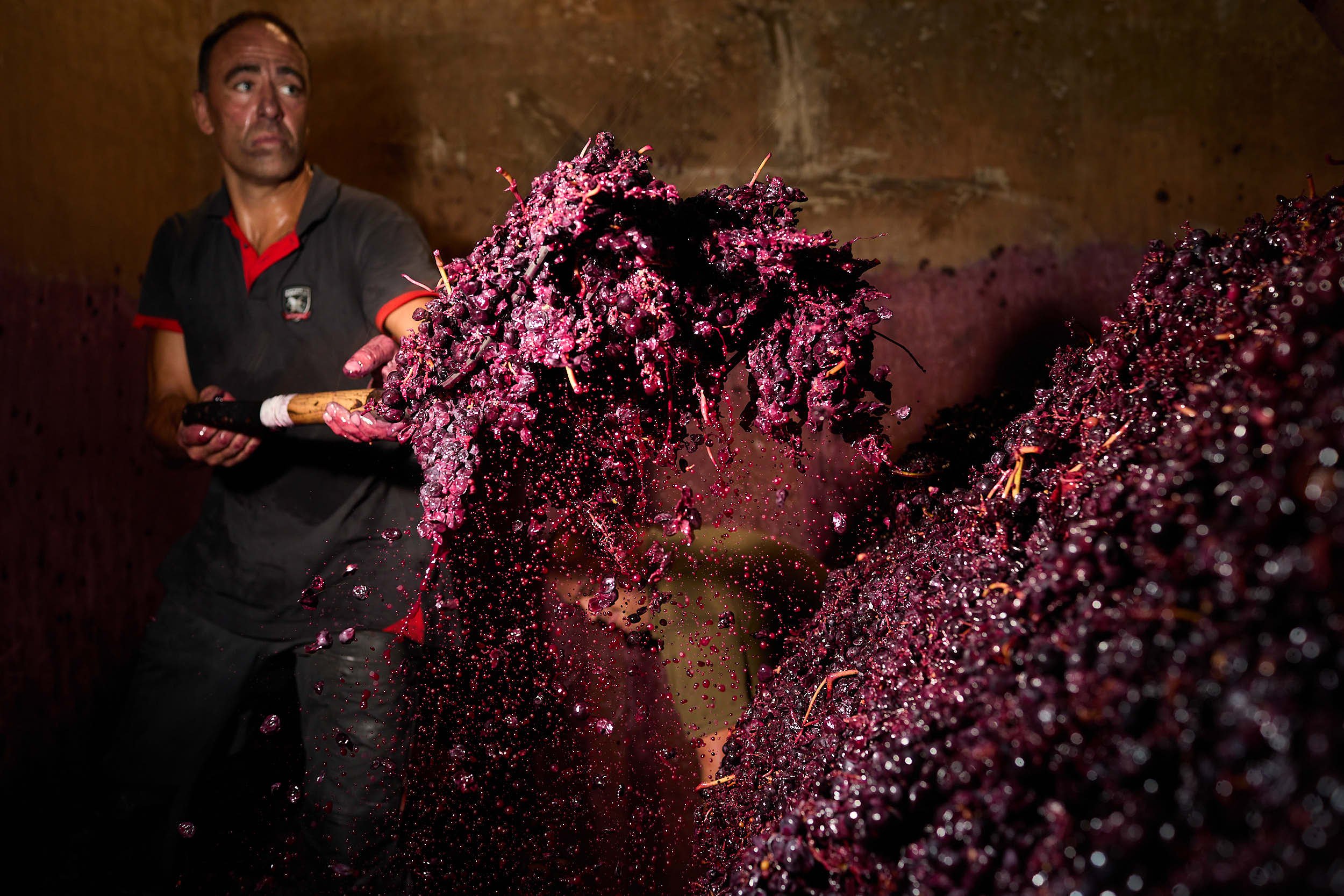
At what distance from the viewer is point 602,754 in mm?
1144

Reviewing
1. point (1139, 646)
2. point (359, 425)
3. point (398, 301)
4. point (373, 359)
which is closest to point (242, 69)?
point (398, 301)

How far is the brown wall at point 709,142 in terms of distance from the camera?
5.58 feet

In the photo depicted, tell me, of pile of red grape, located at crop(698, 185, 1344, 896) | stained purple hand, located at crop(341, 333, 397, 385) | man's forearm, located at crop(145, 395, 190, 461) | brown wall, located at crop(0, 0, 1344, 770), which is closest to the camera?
pile of red grape, located at crop(698, 185, 1344, 896)

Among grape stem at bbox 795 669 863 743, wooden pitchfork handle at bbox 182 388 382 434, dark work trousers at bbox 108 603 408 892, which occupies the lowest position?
dark work trousers at bbox 108 603 408 892

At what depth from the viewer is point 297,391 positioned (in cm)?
151

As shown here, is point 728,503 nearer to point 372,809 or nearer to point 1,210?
point 372,809

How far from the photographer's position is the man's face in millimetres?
1599

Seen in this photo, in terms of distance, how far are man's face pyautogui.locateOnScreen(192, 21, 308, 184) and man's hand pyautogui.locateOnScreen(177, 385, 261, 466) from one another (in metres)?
0.60

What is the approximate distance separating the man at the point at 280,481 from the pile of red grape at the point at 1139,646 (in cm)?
78

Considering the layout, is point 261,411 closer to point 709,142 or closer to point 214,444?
point 214,444

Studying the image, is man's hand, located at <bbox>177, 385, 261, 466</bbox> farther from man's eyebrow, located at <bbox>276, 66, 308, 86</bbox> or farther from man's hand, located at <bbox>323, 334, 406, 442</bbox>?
man's eyebrow, located at <bbox>276, 66, 308, 86</bbox>

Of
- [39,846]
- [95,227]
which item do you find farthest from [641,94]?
[39,846]

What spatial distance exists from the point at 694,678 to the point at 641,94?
58.2 inches

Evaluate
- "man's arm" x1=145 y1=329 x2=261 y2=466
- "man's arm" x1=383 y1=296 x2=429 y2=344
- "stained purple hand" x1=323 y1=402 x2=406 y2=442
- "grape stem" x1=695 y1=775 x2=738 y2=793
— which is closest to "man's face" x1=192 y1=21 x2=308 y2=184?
"man's arm" x1=145 y1=329 x2=261 y2=466
